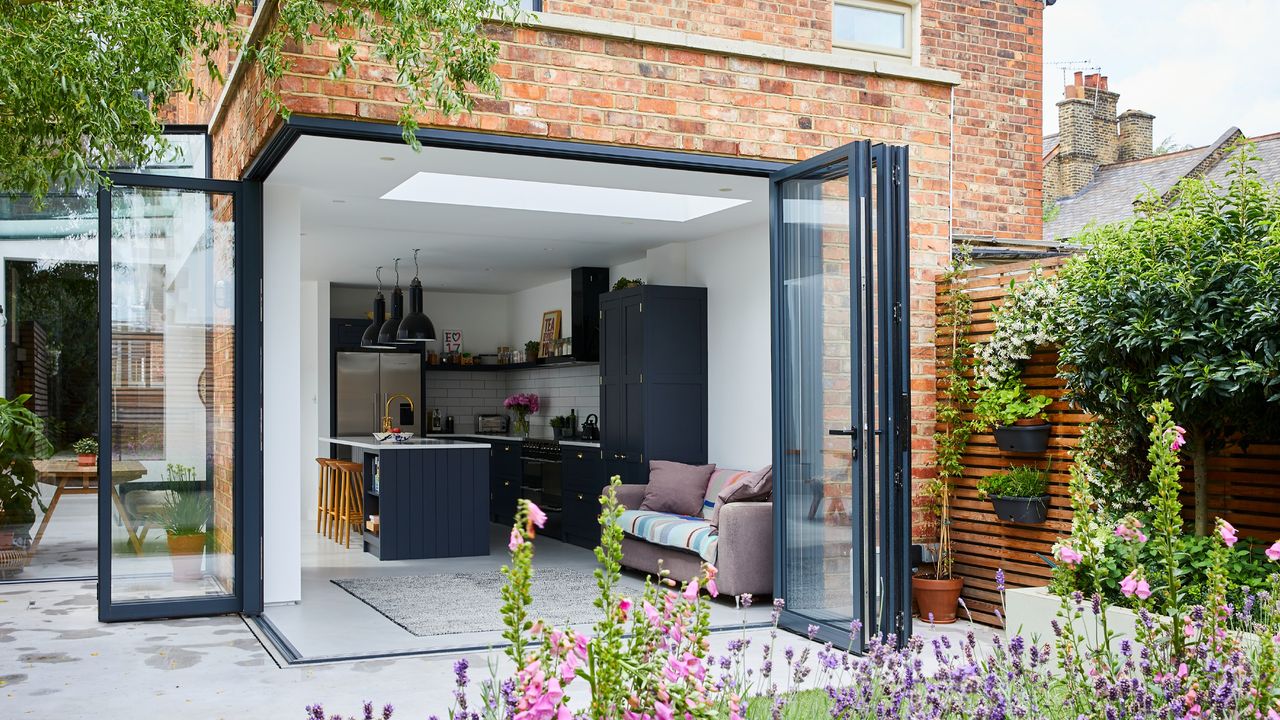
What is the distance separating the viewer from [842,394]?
5352 millimetres

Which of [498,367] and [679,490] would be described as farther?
[498,367]

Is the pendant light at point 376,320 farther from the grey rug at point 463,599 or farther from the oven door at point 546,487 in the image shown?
the grey rug at point 463,599

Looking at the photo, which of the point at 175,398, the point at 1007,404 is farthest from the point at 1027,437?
the point at 175,398

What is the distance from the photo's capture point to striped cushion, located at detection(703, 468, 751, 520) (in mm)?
7613

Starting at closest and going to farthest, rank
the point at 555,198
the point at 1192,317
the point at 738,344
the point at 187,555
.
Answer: the point at 1192,317, the point at 187,555, the point at 555,198, the point at 738,344

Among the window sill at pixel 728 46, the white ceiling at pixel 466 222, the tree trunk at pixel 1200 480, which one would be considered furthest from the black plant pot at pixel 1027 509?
the window sill at pixel 728 46

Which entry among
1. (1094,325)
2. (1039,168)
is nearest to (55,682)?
(1094,325)

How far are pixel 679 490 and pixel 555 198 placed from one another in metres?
2.20

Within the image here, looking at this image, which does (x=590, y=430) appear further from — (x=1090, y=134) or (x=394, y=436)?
(x=1090, y=134)

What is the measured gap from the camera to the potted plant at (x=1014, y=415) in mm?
5688

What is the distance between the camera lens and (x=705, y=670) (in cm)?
169

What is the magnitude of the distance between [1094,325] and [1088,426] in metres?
0.82

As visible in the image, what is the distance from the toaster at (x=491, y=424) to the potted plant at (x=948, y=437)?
770 cm

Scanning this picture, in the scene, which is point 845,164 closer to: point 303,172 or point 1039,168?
point 303,172
